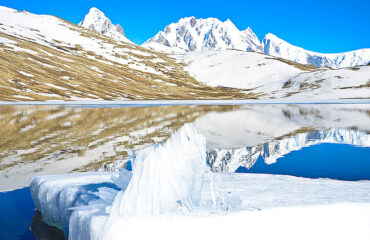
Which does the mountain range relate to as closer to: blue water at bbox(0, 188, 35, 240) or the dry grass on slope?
the dry grass on slope

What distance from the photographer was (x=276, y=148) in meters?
17.2

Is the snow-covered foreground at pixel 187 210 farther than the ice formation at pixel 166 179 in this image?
No

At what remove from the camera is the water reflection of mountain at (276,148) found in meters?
13.3

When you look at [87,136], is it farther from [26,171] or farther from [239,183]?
[239,183]

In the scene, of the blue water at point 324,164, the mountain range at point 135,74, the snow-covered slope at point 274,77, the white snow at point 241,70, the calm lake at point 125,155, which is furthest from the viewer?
the white snow at point 241,70

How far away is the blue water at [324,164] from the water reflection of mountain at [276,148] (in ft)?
1.62

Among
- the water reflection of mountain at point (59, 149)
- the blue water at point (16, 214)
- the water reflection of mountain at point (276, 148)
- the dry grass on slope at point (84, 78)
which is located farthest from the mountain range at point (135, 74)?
the blue water at point (16, 214)

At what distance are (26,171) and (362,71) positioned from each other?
13757cm

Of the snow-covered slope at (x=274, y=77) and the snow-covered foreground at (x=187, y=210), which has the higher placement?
the snow-covered slope at (x=274, y=77)

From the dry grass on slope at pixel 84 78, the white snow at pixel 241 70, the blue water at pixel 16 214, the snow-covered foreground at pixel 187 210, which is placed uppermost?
the white snow at pixel 241 70

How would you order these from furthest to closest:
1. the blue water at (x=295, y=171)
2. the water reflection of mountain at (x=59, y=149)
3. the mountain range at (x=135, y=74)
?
the mountain range at (x=135, y=74)
the water reflection of mountain at (x=59, y=149)
the blue water at (x=295, y=171)

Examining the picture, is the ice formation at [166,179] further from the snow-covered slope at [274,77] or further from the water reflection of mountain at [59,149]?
the snow-covered slope at [274,77]

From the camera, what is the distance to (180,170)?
4.67 metres

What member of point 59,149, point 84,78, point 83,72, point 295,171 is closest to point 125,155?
point 59,149
